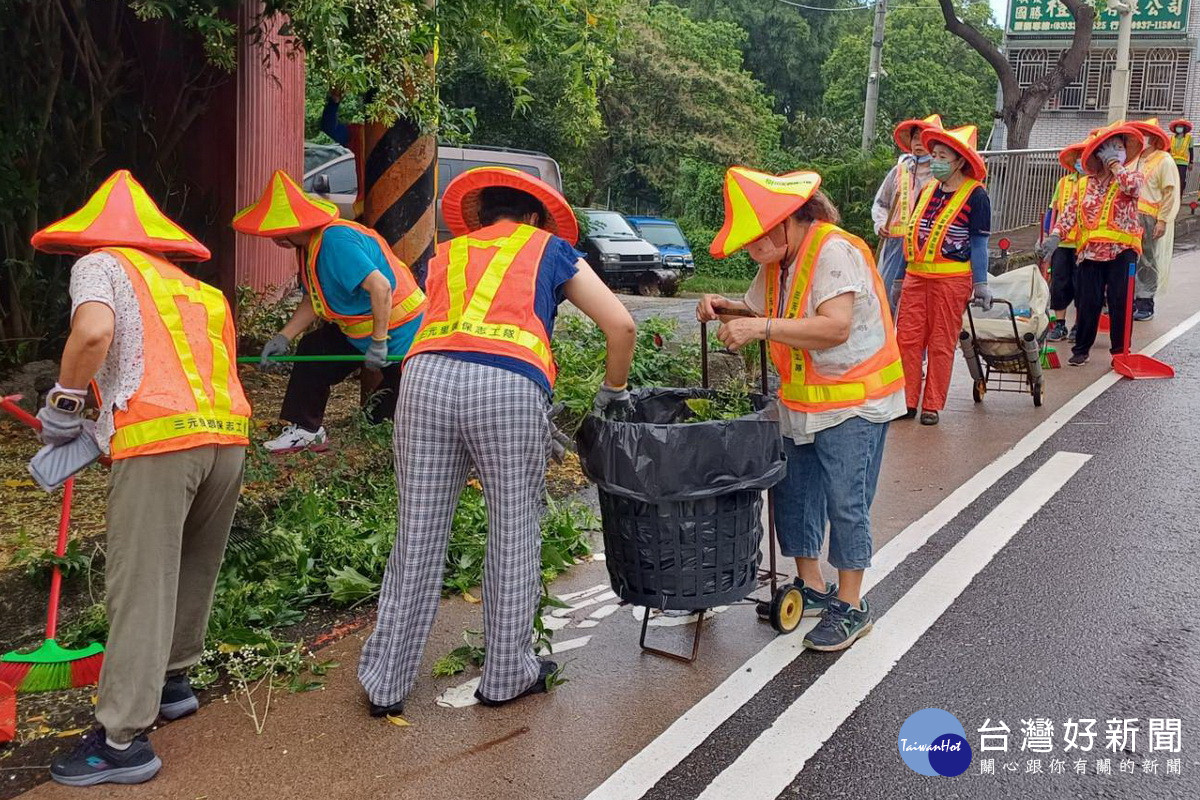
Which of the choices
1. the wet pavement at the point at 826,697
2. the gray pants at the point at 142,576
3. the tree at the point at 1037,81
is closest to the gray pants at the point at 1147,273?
the wet pavement at the point at 826,697

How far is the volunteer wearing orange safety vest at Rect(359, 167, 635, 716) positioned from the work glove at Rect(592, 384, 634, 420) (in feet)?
0.57

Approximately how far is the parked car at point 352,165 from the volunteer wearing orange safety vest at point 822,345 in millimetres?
6875

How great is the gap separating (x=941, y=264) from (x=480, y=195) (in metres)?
4.70

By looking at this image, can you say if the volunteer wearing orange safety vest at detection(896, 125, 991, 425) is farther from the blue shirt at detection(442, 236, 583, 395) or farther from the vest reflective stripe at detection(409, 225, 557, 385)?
the vest reflective stripe at detection(409, 225, 557, 385)

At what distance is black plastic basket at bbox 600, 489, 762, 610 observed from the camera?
398cm

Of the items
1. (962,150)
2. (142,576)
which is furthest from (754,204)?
(962,150)

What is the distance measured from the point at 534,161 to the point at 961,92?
34.9 metres

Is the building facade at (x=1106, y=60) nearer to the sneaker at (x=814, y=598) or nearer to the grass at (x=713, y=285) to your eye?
the grass at (x=713, y=285)

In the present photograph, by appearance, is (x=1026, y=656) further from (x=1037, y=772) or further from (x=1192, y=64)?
(x=1192, y=64)

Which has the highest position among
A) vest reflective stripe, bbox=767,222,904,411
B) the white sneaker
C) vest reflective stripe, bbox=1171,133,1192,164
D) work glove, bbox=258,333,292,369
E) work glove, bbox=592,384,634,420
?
vest reflective stripe, bbox=1171,133,1192,164

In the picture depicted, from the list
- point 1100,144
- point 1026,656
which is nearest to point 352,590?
point 1026,656

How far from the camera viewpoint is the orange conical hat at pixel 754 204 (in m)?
4.15

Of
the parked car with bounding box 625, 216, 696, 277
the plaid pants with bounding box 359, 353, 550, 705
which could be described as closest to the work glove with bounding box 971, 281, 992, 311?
the plaid pants with bounding box 359, 353, 550, 705

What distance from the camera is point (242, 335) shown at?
8.84 meters
